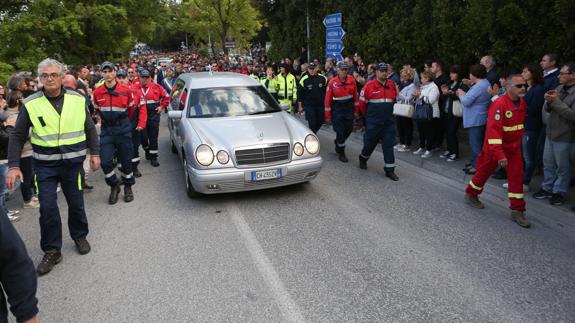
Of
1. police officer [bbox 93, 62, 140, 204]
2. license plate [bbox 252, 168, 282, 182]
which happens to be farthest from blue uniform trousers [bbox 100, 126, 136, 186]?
license plate [bbox 252, 168, 282, 182]

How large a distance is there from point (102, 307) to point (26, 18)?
16.8m

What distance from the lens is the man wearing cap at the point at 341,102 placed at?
26.5 feet

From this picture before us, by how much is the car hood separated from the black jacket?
3.83 m

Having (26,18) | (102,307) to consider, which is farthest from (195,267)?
(26,18)

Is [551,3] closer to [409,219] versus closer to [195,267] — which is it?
[409,219]

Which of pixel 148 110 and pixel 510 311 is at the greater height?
pixel 148 110

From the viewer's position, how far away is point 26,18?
16.4 metres

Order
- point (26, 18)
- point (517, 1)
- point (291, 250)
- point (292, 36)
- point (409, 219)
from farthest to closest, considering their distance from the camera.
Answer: point (292, 36) < point (26, 18) < point (517, 1) < point (409, 219) < point (291, 250)

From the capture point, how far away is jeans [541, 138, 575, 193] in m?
5.58

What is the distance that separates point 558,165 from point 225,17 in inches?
1641

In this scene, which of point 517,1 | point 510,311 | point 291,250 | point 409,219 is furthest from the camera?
point 517,1

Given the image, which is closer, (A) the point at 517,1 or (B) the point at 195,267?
(B) the point at 195,267

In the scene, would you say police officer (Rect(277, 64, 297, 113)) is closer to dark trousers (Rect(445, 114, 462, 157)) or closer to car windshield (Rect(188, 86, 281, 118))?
car windshield (Rect(188, 86, 281, 118))

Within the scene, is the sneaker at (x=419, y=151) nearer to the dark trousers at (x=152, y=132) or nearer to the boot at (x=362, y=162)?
the boot at (x=362, y=162)
